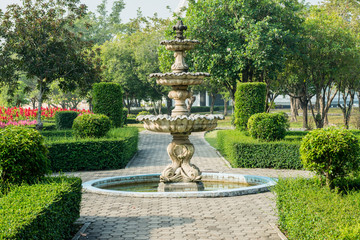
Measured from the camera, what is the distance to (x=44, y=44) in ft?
68.0

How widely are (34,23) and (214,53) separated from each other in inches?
393

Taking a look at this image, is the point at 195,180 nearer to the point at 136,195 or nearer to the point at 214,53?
the point at 136,195

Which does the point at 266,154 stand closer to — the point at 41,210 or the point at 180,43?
the point at 180,43

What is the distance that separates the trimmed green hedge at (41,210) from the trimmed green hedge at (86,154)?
6629 millimetres

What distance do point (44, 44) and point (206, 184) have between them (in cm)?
1292

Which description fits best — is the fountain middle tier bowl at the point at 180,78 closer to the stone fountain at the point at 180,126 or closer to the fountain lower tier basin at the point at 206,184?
the stone fountain at the point at 180,126

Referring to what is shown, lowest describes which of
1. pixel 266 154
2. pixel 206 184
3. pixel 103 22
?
pixel 206 184

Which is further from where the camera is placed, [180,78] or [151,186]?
[151,186]

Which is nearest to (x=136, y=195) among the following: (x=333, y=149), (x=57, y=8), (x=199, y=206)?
(x=199, y=206)

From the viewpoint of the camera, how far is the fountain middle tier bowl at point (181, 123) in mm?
9750

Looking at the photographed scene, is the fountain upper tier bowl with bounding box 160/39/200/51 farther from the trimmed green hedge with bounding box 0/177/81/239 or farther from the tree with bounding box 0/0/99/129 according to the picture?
the tree with bounding box 0/0/99/129

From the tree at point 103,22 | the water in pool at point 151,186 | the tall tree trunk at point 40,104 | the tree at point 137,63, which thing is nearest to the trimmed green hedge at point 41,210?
the water in pool at point 151,186

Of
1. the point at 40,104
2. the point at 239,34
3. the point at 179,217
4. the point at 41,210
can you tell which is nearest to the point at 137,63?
the point at 239,34

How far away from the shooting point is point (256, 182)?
11.6 m
